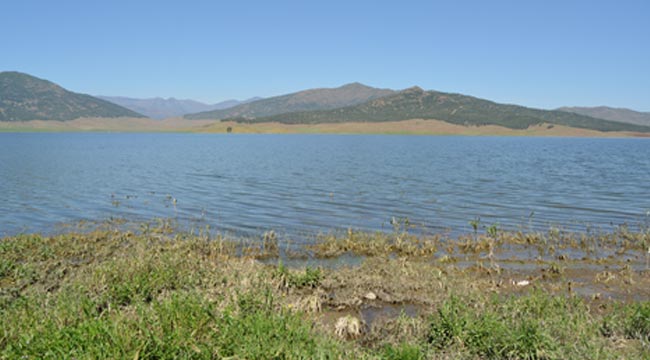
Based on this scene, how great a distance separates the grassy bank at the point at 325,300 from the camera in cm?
548

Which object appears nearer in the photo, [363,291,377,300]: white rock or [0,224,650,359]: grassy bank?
[0,224,650,359]: grassy bank

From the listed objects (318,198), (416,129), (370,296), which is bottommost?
Answer: (416,129)

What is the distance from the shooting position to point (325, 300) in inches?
346

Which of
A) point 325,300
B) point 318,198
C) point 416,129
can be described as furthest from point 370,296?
point 416,129

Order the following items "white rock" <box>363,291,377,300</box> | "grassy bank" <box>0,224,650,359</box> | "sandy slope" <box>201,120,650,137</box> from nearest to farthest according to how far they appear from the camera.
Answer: "grassy bank" <box>0,224,650,359</box>, "white rock" <box>363,291,377,300</box>, "sandy slope" <box>201,120,650,137</box>

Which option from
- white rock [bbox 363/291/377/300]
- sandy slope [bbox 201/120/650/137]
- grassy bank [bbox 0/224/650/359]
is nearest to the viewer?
grassy bank [bbox 0/224/650/359]

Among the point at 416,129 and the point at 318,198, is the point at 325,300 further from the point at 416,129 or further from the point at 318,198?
the point at 416,129

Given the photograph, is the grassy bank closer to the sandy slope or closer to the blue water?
the blue water

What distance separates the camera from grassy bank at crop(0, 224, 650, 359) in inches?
216

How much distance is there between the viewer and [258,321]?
19.0 ft

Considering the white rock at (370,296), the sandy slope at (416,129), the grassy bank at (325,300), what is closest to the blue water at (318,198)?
the grassy bank at (325,300)

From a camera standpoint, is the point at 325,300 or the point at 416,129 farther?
the point at 416,129

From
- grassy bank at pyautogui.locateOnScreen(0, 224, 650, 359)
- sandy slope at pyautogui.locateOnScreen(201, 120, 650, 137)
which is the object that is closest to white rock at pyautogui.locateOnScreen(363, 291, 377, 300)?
grassy bank at pyautogui.locateOnScreen(0, 224, 650, 359)

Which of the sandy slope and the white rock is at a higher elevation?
the white rock
